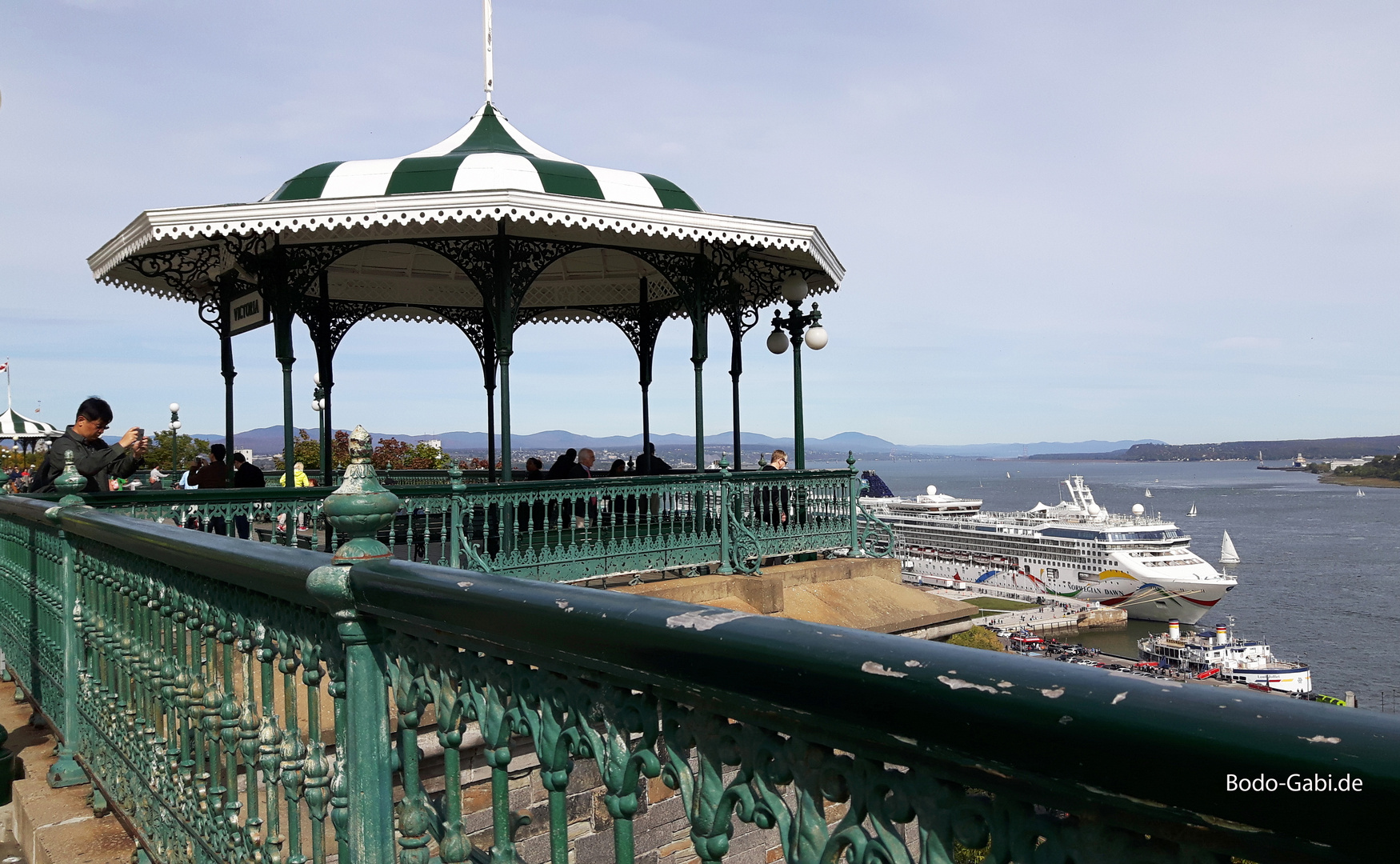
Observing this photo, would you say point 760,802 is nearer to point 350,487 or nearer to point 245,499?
point 350,487

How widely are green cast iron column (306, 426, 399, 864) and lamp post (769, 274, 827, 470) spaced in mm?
10890

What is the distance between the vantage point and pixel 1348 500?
19675cm

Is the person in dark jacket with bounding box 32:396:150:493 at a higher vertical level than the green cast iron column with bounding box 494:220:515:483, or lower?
lower

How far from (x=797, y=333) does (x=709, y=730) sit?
38.9 feet

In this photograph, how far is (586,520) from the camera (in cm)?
1015

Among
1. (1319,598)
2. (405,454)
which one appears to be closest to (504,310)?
(405,454)

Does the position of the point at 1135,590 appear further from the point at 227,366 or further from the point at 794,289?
the point at 227,366

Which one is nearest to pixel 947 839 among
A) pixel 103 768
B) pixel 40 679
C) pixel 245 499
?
pixel 103 768

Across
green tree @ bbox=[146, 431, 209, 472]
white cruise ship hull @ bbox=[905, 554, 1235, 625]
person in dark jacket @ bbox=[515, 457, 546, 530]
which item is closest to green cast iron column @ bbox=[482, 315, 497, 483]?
person in dark jacket @ bbox=[515, 457, 546, 530]

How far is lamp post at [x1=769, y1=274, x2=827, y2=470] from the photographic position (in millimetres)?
12758

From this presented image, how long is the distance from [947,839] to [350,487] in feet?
5.18

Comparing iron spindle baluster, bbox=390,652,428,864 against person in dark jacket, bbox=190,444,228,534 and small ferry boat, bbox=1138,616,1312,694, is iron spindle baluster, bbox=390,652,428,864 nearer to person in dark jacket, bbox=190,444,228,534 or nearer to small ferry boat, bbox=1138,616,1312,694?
person in dark jacket, bbox=190,444,228,534

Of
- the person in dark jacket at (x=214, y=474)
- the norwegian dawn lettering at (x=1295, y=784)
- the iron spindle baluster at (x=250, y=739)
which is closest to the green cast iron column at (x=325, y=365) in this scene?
the person in dark jacket at (x=214, y=474)

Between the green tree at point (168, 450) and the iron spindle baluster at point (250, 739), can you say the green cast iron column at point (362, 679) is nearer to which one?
the iron spindle baluster at point (250, 739)
